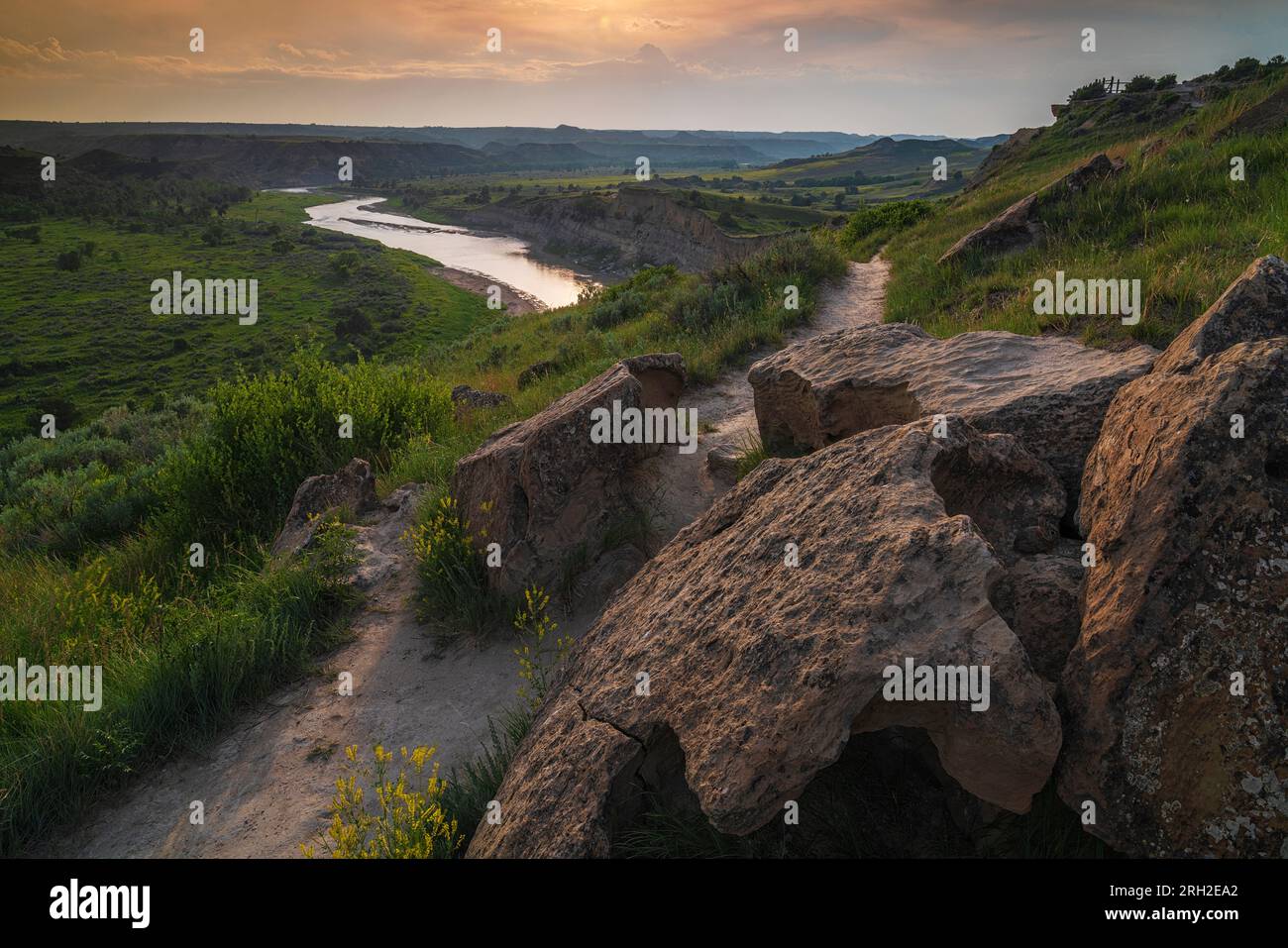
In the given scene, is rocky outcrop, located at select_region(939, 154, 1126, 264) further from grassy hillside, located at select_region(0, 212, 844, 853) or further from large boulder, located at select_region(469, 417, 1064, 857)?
large boulder, located at select_region(469, 417, 1064, 857)

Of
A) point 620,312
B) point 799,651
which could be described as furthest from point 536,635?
point 620,312

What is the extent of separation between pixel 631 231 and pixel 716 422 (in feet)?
280

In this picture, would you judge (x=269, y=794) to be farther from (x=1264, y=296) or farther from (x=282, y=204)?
(x=282, y=204)

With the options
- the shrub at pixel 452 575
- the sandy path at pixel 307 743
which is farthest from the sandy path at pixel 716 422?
the sandy path at pixel 307 743

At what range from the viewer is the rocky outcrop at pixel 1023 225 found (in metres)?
15.5

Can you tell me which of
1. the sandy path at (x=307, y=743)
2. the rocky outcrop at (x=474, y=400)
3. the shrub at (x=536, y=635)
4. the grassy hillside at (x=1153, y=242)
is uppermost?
the grassy hillside at (x=1153, y=242)

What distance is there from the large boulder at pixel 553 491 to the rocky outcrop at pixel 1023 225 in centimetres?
1097

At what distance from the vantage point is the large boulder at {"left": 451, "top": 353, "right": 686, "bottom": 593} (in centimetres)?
793

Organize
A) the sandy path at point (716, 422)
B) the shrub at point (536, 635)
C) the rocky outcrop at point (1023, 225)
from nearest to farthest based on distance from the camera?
the shrub at point (536, 635), the sandy path at point (716, 422), the rocky outcrop at point (1023, 225)

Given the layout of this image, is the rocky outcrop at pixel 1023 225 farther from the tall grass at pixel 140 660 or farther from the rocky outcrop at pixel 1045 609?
the tall grass at pixel 140 660

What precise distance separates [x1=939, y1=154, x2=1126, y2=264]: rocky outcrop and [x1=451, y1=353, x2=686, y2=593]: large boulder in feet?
36.0

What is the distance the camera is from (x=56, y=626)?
8148 mm
